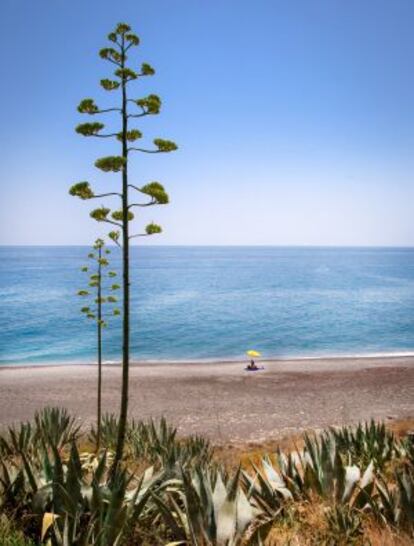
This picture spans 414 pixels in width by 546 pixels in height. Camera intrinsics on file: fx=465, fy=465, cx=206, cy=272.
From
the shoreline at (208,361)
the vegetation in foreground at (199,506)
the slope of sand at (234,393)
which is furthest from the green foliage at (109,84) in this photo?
the shoreline at (208,361)

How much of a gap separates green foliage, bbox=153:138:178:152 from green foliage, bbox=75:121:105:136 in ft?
2.24

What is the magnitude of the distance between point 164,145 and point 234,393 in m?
18.5

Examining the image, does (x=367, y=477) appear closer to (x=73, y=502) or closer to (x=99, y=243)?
(x=73, y=502)

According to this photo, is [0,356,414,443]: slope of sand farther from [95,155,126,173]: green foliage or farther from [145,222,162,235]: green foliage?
[95,155,126,173]: green foliage

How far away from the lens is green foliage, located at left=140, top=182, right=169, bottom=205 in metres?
5.52

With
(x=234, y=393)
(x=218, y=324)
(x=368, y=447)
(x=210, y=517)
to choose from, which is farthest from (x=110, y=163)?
(x=218, y=324)

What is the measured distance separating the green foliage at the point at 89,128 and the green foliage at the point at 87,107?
0.48 feet

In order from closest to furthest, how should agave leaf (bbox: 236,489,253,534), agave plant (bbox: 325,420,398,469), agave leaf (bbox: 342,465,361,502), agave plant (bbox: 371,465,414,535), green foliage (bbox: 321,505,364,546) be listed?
agave leaf (bbox: 236,489,253,534), green foliage (bbox: 321,505,364,546), agave plant (bbox: 371,465,414,535), agave leaf (bbox: 342,465,361,502), agave plant (bbox: 325,420,398,469)

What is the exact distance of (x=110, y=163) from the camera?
5496 mm

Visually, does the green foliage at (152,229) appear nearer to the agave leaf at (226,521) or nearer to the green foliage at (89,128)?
the green foliage at (89,128)

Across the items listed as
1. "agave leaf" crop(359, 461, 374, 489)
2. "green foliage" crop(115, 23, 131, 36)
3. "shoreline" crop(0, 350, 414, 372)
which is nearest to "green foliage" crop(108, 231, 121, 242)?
"green foliage" crop(115, 23, 131, 36)

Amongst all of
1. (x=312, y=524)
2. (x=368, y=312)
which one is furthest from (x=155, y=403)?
(x=368, y=312)

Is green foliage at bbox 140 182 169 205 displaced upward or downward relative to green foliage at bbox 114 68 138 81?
downward

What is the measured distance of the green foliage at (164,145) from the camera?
5.71 meters
